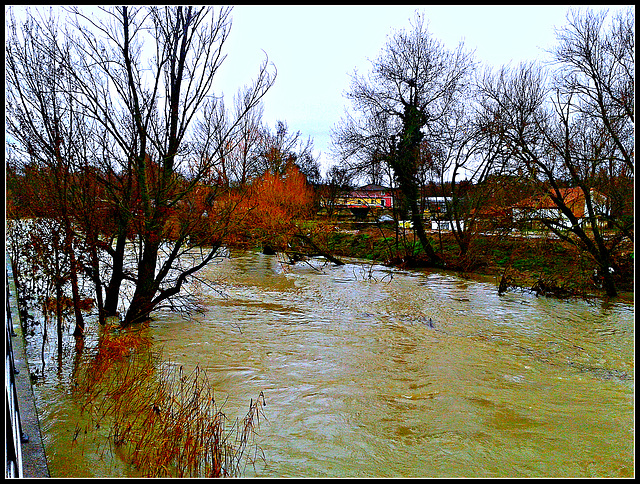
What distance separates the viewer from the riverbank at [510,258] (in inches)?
648

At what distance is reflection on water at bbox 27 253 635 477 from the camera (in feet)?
20.1

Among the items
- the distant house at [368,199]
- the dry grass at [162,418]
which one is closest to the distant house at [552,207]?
the dry grass at [162,418]

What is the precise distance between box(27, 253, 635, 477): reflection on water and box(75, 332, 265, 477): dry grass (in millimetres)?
244

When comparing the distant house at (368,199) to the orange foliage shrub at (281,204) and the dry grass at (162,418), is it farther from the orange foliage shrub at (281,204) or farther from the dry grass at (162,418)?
the dry grass at (162,418)

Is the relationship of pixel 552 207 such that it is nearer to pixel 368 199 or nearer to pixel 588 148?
pixel 588 148

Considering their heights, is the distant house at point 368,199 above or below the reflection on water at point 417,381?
above

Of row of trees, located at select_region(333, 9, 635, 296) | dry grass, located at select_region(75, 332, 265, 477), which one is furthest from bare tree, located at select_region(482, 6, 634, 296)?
dry grass, located at select_region(75, 332, 265, 477)

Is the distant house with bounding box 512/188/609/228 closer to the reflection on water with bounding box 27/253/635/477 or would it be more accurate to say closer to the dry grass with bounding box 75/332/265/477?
the reflection on water with bounding box 27/253/635/477

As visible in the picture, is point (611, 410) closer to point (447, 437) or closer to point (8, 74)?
point (447, 437)

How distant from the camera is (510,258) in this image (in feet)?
60.0

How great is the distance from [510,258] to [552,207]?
280cm

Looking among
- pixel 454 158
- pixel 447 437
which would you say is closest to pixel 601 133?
pixel 454 158

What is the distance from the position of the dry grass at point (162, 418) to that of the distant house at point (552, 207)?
10590 millimetres

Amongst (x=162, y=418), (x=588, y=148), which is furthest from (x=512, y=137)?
(x=162, y=418)
